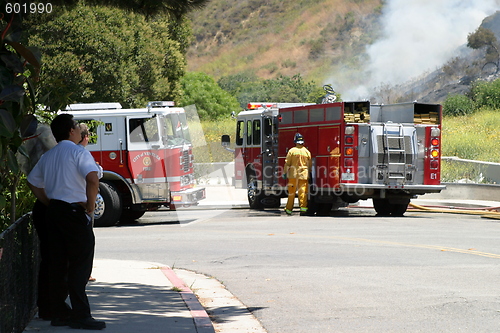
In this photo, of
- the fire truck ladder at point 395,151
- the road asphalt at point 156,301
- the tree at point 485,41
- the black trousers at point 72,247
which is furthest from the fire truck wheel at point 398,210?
the tree at point 485,41

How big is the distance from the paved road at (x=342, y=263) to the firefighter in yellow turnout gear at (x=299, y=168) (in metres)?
0.70

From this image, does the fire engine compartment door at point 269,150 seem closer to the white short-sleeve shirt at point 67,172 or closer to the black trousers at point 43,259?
the black trousers at point 43,259

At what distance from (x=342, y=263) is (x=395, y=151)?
23.8 feet

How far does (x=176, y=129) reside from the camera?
54.1ft

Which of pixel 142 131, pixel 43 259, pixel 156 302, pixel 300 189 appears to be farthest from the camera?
pixel 300 189

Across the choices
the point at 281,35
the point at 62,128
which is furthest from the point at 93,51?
the point at 281,35

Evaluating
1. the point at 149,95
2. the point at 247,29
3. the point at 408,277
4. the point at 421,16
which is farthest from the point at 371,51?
the point at 408,277

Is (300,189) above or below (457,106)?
below

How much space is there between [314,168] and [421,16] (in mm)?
120141

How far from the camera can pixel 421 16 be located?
132 metres

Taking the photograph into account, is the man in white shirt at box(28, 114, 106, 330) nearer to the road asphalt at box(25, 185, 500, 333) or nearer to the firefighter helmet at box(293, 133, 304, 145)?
the road asphalt at box(25, 185, 500, 333)

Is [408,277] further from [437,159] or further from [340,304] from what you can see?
[437,159]

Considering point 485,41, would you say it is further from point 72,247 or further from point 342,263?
point 72,247

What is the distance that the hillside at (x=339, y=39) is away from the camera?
413ft
